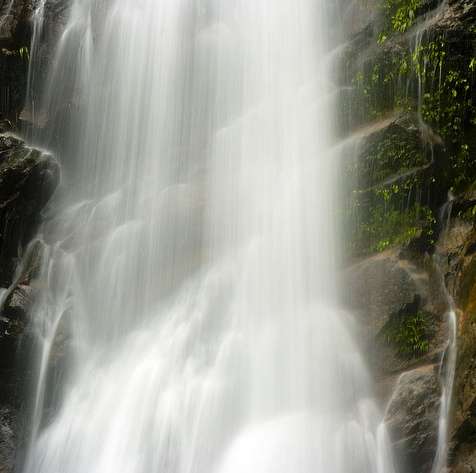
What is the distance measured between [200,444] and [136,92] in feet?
29.1

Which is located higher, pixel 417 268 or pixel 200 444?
pixel 417 268

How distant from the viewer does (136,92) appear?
13.5 metres

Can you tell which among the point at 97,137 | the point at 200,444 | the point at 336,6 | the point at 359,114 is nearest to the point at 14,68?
the point at 97,137

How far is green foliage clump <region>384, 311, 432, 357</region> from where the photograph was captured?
27.2 ft

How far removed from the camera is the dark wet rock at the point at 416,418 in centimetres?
728

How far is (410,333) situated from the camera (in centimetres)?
844

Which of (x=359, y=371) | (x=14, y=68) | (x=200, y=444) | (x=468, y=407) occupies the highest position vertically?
(x=14, y=68)

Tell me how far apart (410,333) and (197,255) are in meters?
4.51

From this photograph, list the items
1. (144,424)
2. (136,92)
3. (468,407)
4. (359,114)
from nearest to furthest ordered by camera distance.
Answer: (468,407)
(144,424)
(359,114)
(136,92)

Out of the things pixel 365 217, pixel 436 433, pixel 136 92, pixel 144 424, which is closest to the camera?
pixel 436 433

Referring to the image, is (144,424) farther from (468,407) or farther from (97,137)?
(97,137)

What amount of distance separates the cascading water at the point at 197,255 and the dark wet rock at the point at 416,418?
0.25 metres

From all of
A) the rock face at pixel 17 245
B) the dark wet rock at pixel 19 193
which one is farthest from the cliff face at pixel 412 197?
the dark wet rock at pixel 19 193

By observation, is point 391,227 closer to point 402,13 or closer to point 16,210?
point 402,13
